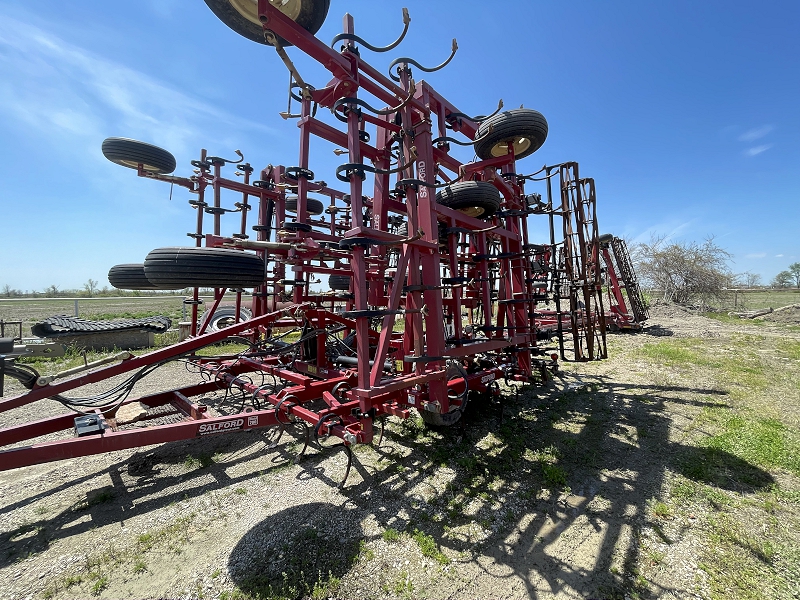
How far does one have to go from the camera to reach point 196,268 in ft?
9.83

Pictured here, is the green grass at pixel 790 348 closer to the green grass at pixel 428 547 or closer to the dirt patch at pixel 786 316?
the dirt patch at pixel 786 316

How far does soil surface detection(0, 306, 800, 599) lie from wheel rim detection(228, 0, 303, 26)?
13.0 feet

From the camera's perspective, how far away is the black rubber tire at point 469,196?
4.14m

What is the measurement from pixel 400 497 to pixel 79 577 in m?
2.34

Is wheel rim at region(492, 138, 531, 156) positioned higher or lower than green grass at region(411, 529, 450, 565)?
higher

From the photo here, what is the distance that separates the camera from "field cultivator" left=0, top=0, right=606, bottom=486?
117 inches

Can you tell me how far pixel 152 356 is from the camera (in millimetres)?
3174

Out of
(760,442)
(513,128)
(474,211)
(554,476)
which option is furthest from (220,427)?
(760,442)

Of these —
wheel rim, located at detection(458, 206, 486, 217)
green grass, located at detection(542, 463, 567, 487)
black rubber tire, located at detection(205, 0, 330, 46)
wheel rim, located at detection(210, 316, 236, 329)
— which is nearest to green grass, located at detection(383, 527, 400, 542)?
green grass, located at detection(542, 463, 567, 487)

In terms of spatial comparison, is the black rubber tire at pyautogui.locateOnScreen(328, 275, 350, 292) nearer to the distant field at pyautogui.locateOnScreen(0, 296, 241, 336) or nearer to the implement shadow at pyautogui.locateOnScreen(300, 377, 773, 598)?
the implement shadow at pyautogui.locateOnScreen(300, 377, 773, 598)

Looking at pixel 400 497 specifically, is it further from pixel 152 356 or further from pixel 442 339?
pixel 152 356

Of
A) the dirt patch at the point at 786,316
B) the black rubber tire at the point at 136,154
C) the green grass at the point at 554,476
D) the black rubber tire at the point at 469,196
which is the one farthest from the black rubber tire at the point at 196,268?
the dirt patch at the point at 786,316

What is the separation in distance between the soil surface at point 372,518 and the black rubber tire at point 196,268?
6.67ft

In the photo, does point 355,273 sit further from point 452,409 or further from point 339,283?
point 339,283
